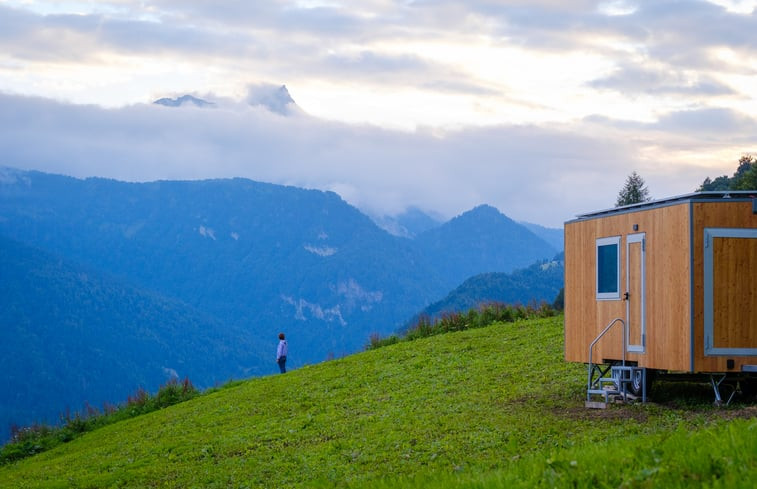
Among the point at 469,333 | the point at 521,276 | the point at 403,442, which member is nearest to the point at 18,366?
the point at 521,276

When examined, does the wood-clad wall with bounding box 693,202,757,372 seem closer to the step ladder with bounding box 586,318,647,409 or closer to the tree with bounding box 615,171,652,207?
the step ladder with bounding box 586,318,647,409

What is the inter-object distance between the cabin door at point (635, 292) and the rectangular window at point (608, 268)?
36 cm

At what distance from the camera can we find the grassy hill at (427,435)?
880 centimetres

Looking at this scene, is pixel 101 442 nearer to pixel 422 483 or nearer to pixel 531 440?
pixel 531 440

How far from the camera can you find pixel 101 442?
75.4 feet

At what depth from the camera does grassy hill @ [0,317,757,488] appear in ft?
28.9

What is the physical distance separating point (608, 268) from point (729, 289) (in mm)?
2714

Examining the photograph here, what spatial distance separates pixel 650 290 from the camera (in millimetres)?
15867

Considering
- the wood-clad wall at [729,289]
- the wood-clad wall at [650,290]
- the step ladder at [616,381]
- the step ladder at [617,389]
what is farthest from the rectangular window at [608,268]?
the wood-clad wall at [729,289]

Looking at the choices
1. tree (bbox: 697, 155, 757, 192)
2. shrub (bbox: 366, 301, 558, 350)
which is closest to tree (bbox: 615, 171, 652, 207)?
tree (bbox: 697, 155, 757, 192)

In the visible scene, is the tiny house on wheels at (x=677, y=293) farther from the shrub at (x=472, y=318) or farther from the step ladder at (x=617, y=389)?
the shrub at (x=472, y=318)

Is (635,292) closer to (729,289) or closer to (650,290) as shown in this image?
(650,290)

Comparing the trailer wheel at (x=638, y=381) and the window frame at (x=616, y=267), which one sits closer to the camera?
the trailer wheel at (x=638, y=381)

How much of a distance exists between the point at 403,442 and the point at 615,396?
13.7 feet
